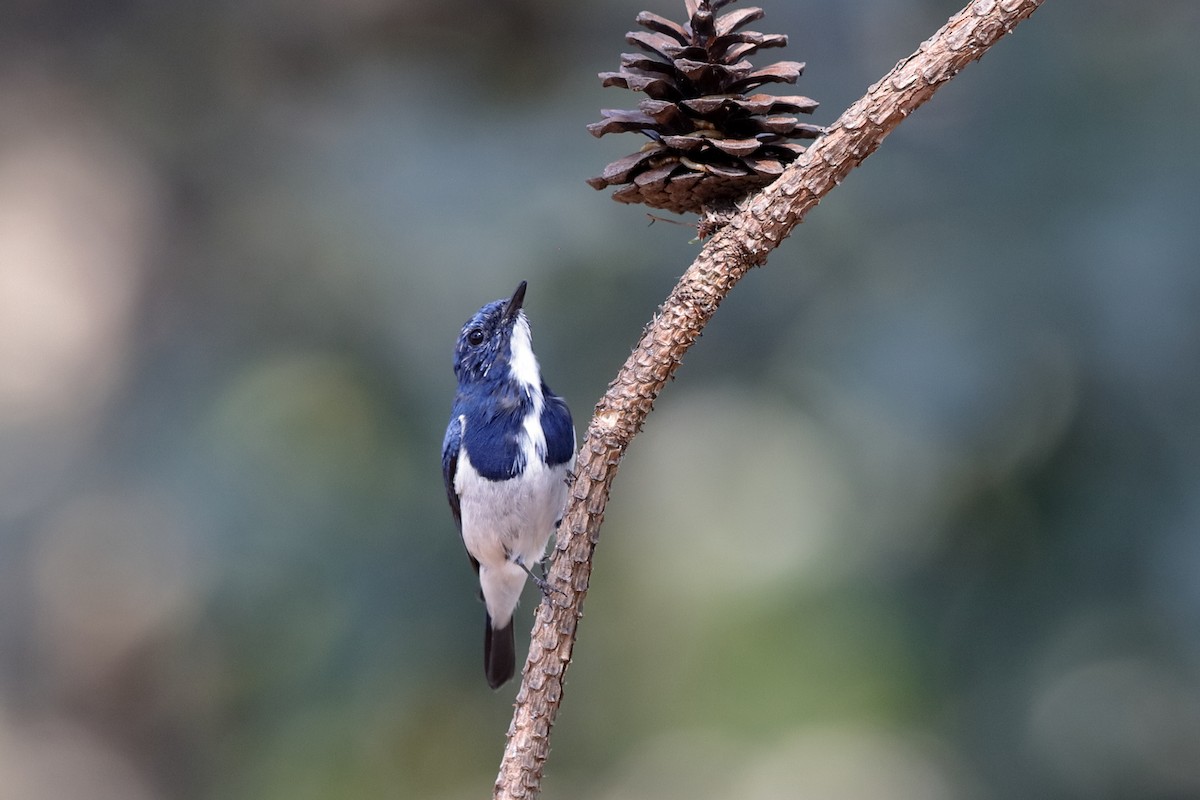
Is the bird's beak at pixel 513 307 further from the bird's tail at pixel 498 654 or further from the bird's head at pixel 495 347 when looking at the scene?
the bird's tail at pixel 498 654

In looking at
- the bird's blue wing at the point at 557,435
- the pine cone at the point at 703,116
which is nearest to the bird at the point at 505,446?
the bird's blue wing at the point at 557,435

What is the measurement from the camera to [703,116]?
160 centimetres

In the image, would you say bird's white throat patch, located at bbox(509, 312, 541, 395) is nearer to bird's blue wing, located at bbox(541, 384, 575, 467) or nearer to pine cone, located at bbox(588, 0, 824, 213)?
bird's blue wing, located at bbox(541, 384, 575, 467)

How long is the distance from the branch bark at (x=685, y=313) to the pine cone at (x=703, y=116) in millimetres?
64

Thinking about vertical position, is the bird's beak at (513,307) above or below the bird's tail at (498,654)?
above

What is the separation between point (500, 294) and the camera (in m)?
3.47

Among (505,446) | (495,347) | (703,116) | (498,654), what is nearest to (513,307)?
(495,347)

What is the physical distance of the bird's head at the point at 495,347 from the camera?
3004mm

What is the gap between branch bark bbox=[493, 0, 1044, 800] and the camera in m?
1.52

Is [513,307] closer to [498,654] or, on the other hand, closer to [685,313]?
[498,654]

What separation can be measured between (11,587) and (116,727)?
716 millimetres

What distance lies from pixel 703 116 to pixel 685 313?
0.27 metres

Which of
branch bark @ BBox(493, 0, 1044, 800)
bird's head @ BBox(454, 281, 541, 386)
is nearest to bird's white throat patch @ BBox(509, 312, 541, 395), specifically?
bird's head @ BBox(454, 281, 541, 386)

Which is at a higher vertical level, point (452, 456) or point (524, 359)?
point (524, 359)
